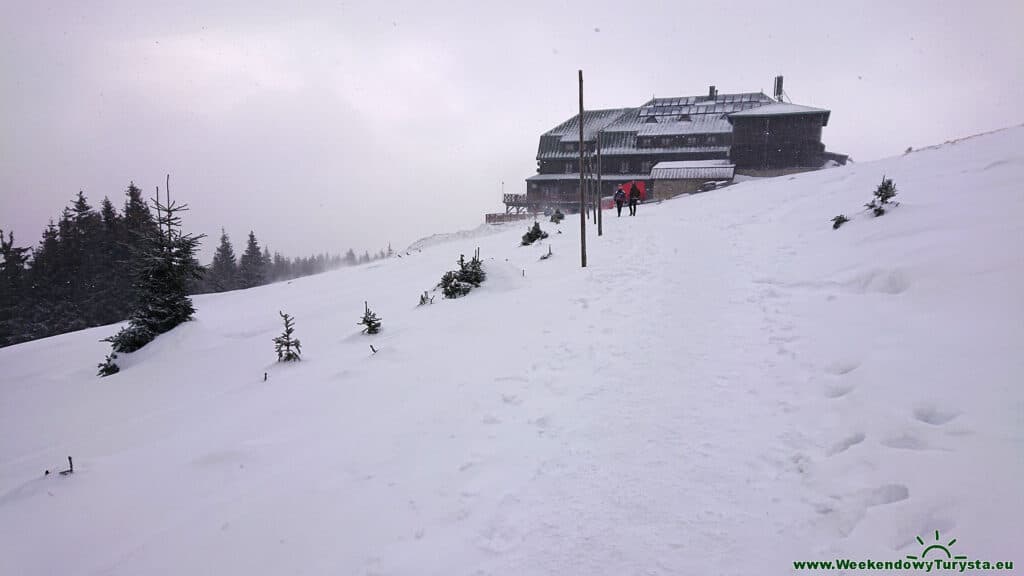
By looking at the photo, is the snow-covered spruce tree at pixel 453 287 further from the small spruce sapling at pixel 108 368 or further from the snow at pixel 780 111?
the snow at pixel 780 111

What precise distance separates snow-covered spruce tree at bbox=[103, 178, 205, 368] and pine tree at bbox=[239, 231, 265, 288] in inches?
1817

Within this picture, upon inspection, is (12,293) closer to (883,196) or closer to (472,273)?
(472,273)

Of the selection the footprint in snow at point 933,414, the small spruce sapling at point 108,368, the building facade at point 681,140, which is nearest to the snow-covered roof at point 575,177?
the building facade at point 681,140

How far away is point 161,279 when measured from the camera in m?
12.0

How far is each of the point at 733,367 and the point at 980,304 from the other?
291 centimetres

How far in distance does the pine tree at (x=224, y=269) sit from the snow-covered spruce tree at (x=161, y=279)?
43.2m

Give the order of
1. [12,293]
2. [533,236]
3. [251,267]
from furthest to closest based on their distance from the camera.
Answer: [251,267] → [12,293] → [533,236]

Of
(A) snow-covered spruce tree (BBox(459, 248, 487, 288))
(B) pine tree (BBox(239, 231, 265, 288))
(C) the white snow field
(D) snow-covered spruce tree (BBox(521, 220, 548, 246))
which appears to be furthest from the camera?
(B) pine tree (BBox(239, 231, 265, 288))

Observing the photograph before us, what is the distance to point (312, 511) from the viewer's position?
4035 mm

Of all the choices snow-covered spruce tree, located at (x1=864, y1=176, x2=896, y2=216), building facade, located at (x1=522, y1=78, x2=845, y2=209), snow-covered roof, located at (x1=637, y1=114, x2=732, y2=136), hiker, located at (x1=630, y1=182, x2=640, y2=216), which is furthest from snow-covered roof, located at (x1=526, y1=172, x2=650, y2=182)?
snow-covered spruce tree, located at (x1=864, y1=176, x2=896, y2=216)

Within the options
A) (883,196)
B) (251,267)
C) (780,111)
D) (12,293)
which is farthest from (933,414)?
(251,267)

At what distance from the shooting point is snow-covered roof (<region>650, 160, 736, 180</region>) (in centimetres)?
4097

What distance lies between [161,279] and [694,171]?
131 ft

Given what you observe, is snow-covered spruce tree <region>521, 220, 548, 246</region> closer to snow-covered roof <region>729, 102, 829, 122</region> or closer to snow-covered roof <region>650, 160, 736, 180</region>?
snow-covered roof <region>650, 160, 736, 180</region>
